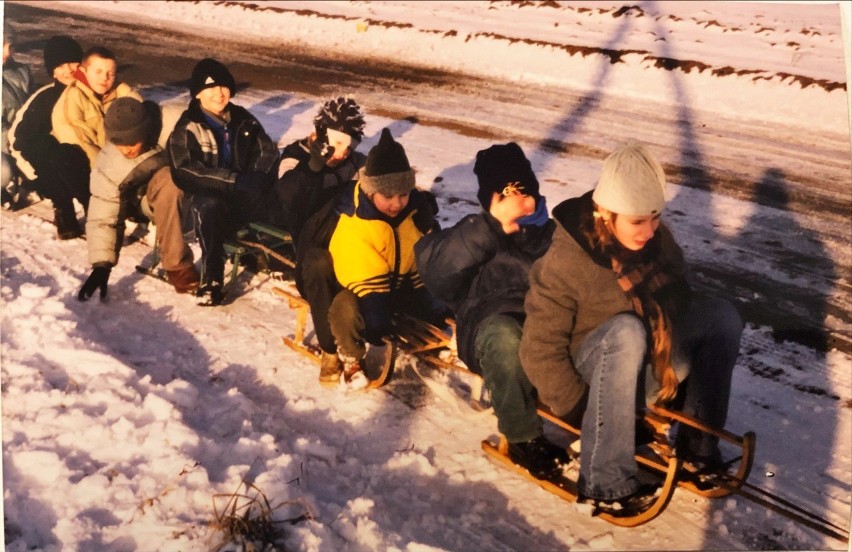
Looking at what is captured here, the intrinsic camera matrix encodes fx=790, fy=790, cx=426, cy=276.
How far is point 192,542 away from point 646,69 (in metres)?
9.43

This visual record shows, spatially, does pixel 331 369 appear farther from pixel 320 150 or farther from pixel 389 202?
pixel 320 150

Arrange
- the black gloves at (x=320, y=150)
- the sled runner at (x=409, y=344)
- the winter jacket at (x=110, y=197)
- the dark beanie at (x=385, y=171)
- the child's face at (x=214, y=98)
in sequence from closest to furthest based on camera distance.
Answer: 1. the dark beanie at (x=385, y=171)
2. the sled runner at (x=409, y=344)
3. the black gloves at (x=320, y=150)
4. the winter jacket at (x=110, y=197)
5. the child's face at (x=214, y=98)

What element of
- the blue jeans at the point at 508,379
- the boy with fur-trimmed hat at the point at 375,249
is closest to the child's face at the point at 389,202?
the boy with fur-trimmed hat at the point at 375,249

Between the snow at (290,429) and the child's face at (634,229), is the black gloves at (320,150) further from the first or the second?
the child's face at (634,229)

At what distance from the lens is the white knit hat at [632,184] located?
2688 millimetres

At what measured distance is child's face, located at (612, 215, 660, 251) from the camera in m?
2.75

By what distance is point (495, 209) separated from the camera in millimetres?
3254

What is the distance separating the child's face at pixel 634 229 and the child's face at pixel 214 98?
10.4 ft

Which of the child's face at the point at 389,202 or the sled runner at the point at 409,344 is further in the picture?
the sled runner at the point at 409,344

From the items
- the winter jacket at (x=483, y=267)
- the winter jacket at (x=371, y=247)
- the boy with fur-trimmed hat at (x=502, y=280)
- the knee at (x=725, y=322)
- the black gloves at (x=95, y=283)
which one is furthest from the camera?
the black gloves at (x=95, y=283)

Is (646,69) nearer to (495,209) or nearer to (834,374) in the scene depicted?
(834,374)

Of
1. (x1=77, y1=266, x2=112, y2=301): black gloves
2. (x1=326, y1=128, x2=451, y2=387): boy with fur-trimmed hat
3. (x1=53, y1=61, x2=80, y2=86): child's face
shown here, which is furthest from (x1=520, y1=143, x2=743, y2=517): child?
(x1=53, y1=61, x2=80, y2=86): child's face

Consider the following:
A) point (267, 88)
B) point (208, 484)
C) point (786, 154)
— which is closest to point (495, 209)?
point (208, 484)

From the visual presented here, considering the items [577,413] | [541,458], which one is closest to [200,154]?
[541,458]
